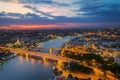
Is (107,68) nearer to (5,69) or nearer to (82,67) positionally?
(82,67)

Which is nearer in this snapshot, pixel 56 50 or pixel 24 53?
pixel 24 53

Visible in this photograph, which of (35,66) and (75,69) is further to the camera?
(35,66)

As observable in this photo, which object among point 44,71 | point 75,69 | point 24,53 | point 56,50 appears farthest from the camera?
point 56,50

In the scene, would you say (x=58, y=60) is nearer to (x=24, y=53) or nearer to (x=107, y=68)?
(x=107, y=68)

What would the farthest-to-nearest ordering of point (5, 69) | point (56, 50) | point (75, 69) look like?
point (56, 50), point (5, 69), point (75, 69)

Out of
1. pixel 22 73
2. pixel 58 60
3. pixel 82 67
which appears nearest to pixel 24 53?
pixel 58 60

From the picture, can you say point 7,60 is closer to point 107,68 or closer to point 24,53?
point 24,53

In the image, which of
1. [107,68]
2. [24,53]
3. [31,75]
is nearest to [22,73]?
[31,75]

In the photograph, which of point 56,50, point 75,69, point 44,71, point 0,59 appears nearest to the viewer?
point 75,69

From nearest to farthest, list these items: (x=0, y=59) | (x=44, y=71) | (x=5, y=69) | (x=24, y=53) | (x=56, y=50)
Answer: (x=44, y=71) < (x=5, y=69) < (x=0, y=59) < (x=24, y=53) < (x=56, y=50)
